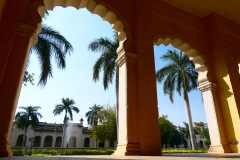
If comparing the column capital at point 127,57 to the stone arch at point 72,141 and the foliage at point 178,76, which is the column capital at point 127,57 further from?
the stone arch at point 72,141

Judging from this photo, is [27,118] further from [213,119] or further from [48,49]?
[213,119]

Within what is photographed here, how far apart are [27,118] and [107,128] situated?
24.8 m

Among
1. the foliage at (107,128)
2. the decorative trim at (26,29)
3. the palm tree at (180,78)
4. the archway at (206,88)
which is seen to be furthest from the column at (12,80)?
the foliage at (107,128)

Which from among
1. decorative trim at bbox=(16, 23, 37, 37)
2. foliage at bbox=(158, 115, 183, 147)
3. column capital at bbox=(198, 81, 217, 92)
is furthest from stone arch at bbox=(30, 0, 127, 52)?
foliage at bbox=(158, 115, 183, 147)

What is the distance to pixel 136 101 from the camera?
5.09m

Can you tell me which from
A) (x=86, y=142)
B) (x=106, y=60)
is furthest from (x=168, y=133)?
(x=106, y=60)

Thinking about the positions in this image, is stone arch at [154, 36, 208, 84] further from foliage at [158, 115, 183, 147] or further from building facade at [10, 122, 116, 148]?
building facade at [10, 122, 116, 148]

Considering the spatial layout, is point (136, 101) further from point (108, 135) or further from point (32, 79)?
point (108, 135)

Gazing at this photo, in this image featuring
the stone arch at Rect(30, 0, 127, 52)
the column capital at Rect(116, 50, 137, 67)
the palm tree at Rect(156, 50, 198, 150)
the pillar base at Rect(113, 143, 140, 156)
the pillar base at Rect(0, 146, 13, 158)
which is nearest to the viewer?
the pillar base at Rect(0, 146, 13, 158)

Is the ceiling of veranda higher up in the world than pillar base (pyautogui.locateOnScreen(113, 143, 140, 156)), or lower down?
higher up

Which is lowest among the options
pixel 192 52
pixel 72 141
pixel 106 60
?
pixel 72 141

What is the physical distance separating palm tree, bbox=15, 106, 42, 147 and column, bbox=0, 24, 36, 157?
42599 millimetres

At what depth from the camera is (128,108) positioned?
4.88m

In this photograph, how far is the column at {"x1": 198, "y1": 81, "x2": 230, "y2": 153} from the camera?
6242 mm
